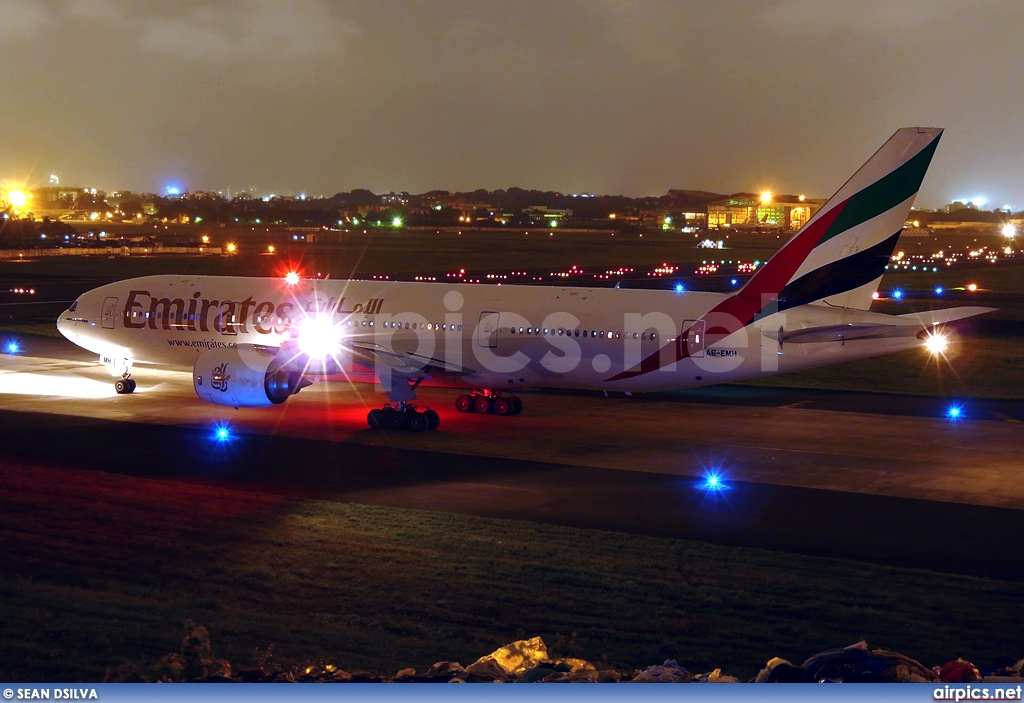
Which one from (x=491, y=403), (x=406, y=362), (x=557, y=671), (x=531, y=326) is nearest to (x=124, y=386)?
(x=406, y=362)

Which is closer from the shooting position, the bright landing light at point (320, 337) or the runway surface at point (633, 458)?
the runway surface at point (633, 458)

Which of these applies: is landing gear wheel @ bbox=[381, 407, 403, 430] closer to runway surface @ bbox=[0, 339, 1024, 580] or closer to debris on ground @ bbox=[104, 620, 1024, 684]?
runway surface @ bbox=[0, 339, 1024, 580]

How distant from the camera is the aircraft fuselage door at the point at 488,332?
35.9m

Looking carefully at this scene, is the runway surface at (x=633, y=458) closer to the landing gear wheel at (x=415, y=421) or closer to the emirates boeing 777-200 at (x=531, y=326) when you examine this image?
the landing gear wheel at (x=415, y=421)

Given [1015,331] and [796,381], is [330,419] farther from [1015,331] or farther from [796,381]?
[1015,331]

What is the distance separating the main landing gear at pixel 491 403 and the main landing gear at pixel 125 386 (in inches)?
492

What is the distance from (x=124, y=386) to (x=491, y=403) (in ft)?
45.7

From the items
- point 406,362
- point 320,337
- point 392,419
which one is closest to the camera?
point 392,419

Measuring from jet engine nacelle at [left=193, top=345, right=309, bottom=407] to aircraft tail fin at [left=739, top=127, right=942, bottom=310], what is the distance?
14.4m

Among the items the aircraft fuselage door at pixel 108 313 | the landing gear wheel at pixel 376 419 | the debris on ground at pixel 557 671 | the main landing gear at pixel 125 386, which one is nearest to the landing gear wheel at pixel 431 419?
the landing gear wheel at pixel 376 419

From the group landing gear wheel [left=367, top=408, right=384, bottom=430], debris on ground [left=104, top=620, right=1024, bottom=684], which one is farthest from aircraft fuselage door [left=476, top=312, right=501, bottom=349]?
debris on ground [left=104, top=620, right=1024, bottom=684]

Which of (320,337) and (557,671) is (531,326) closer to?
(320,337)

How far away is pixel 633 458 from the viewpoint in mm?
30016

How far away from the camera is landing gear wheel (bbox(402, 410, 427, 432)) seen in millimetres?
33719
